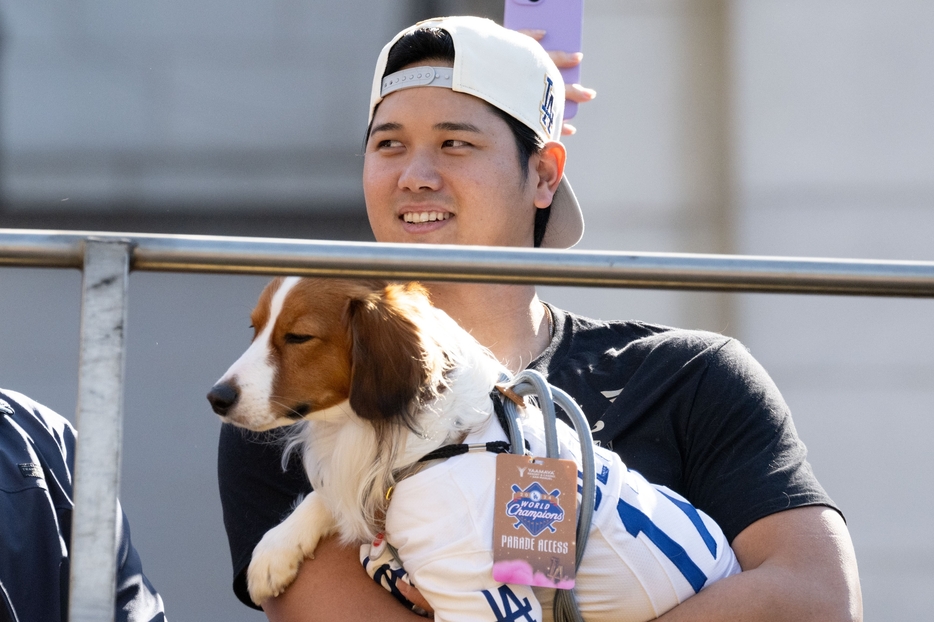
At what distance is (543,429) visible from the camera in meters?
1.68

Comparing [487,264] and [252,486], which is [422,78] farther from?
[487,264]

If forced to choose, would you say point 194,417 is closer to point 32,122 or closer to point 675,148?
point 32,122

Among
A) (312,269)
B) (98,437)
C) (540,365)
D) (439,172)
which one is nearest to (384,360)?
(540,365)

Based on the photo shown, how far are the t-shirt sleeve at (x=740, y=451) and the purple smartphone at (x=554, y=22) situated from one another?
1.20 metres

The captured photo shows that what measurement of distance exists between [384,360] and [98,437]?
2.30ft

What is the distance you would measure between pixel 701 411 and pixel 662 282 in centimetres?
74

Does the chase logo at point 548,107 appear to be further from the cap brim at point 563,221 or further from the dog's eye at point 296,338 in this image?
the dog's eye at point 296,338

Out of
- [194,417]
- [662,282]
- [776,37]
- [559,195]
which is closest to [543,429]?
[662,282]

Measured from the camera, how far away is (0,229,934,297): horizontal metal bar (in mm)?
1143

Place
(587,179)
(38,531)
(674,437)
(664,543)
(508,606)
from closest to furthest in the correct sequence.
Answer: (508,606) < (664,543) < (674,437) < (38,531) < (587,179)

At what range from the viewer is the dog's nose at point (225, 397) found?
1.72m

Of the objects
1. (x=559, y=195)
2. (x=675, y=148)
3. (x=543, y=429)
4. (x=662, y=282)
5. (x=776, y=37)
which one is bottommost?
(x=543, y=429)

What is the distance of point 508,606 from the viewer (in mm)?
1504

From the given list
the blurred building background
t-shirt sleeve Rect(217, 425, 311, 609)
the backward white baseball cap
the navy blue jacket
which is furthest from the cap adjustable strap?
the blurred building background
